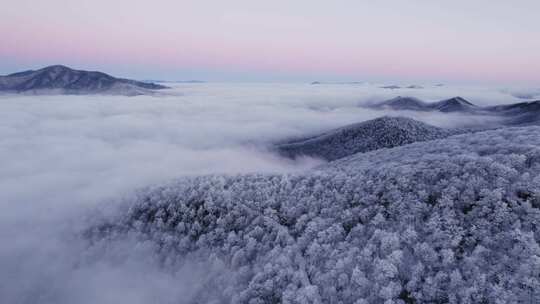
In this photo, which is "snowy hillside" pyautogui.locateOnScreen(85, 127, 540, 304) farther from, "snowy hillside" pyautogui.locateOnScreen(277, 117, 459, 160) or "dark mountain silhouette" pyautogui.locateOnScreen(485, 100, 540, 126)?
"dark mountain silhouette" pyautogui.locateOnScreen(485, 100, 540, 126)

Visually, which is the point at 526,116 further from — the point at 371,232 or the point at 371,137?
the point at 371,232

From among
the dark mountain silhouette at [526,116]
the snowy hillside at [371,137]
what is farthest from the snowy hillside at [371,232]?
the dark mountain silhouette at [526,116]

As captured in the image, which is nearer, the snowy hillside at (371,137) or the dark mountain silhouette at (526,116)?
the snowy hillside at (371,137)

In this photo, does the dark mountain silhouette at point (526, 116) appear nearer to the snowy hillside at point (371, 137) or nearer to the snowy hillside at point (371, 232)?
the snowy hillside at point (371, 137)

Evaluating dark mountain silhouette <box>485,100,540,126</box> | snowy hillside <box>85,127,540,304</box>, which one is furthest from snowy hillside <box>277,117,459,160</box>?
dark mountain silhouette <box>485,100,540,126</box>

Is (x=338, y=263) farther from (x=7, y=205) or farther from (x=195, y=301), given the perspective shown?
(x=7, y=205)
